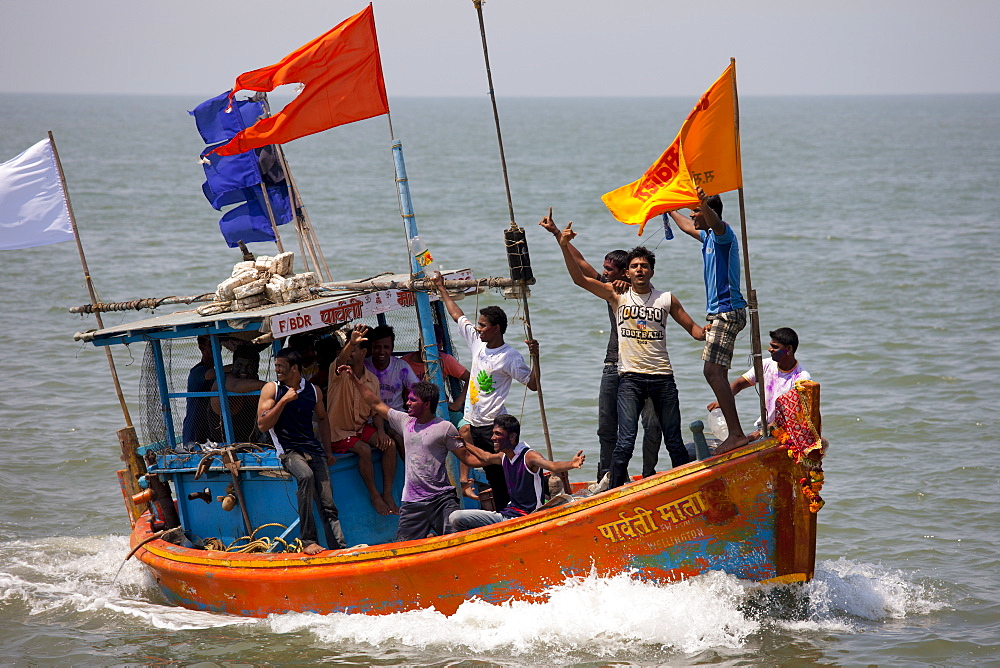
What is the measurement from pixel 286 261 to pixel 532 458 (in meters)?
2.74

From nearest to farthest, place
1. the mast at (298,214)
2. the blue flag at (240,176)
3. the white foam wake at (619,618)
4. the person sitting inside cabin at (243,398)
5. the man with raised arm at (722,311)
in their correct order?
the man with raised arm at (722,311), the white foam wake at (619,618), the person sitting inside cabin at (243,398), the mast at (298,214), the blue flag at (240,176)

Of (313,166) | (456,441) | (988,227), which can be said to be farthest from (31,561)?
(313,166)

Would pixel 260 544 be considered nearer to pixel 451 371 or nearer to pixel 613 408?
pixel 451 371

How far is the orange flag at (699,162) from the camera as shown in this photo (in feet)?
22.6

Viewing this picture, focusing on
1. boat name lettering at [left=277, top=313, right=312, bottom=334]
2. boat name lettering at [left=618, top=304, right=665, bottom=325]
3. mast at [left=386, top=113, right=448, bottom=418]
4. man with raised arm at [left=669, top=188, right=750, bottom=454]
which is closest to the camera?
man with raised arm at [left=669, top=188, right=750, bottom=454]

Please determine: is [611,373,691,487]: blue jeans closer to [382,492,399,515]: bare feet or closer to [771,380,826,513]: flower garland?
[771,380,826,513]: flower garland

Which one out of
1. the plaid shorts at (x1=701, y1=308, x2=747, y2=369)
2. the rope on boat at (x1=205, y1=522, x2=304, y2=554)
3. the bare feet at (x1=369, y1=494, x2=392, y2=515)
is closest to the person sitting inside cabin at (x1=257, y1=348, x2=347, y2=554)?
the rope on boat at (x1=205, y1=522, x2=304, y2=554)

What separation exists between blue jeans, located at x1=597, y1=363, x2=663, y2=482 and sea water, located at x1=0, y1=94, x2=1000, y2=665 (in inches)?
38.2

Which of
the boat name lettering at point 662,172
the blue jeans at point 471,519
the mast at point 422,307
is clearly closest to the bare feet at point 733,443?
the blue jeans at point 471,519

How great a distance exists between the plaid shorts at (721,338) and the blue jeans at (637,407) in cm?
49

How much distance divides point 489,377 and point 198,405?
2521mm

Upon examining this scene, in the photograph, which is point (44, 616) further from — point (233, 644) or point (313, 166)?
point (313, 166)

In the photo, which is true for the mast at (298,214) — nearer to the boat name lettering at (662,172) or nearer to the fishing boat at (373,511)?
the fishing boat at (373,511)

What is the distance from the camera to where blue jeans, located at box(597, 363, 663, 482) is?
7715 millimetres
